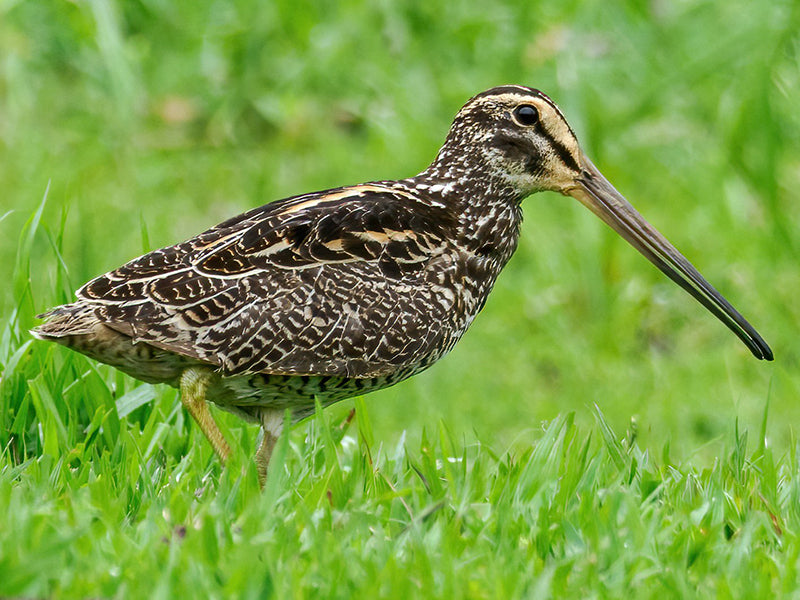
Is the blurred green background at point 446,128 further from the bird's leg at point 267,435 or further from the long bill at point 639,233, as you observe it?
the bird's leg at point 267,435

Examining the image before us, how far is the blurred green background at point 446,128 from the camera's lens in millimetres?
7207

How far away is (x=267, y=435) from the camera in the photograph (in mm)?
4699

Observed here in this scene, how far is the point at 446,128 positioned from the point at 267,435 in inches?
170

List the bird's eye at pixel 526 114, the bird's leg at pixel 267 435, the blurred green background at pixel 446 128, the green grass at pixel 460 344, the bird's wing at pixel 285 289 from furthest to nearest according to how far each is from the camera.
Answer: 1. the blurred green background at pixel 446 128
2. the bird's eye at pixel 526 114
3. the bird's leg at pixel 267 435
4. the bird's wing at pixel 285 289
5. the green grass at pixel 460 344

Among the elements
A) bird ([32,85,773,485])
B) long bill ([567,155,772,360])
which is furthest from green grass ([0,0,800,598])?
long bill ([567,155,772,360])

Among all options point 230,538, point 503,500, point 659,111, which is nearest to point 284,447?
point 230,538

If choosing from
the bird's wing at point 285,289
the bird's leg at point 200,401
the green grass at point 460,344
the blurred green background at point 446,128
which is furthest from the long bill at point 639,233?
the blurred green background at point 446,128

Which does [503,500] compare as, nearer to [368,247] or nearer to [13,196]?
[368,247]

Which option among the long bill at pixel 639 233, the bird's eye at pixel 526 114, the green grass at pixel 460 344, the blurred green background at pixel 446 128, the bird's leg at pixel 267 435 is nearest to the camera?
the green grass at pixel 460 344

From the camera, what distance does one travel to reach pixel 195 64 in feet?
30.0

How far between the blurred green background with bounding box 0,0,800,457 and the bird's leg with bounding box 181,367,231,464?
8.36ft

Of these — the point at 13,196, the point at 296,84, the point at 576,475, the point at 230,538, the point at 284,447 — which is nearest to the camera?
the point at 230,538

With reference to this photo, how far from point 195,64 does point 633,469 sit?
563 cm

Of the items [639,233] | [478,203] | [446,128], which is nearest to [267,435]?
[478,203]
